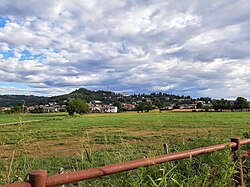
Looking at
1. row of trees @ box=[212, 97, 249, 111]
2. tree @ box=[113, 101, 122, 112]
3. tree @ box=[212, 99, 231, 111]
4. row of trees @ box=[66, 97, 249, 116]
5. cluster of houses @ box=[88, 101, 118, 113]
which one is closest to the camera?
row of trees @ box=[66, 97, 249, 116]

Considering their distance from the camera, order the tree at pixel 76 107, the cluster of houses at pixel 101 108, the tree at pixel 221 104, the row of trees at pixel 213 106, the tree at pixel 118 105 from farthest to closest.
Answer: the cluster of houses at pixel 101 108, the tree at pixel 118 105, the tree at pixel 221 104, the row of trees at pixel 213 106, the tree at pixel 76 107

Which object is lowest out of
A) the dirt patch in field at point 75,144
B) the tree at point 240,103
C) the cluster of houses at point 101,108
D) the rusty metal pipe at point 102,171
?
the dirt patch in field at point 75,144

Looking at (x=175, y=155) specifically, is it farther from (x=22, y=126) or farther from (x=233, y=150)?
(x=22, y=126)

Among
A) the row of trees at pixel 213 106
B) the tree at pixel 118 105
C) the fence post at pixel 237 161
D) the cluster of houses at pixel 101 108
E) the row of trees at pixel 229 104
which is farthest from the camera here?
the cluster of houses at pixel 101 108

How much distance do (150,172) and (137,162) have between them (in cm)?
72

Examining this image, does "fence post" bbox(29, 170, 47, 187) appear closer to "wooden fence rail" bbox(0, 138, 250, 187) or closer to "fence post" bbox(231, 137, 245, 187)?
"wooden fence rail" bbox(0, 138, 250, 187)

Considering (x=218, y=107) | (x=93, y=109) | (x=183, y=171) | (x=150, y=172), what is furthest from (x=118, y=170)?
(x=93, y=109)

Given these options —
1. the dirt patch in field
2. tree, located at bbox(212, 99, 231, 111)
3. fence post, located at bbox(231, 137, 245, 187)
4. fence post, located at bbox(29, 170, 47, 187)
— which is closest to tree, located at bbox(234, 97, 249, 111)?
tree, located at bbox(212, 99, 231, 111)

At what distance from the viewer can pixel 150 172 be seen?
9.48 feet

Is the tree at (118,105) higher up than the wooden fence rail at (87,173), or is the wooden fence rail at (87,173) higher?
the tree at (118,105)

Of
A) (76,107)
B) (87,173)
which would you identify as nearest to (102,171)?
(87,173)

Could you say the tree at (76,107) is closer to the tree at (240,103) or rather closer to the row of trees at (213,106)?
the row of trees at (213,106)

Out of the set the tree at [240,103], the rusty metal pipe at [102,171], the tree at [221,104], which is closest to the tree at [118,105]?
the tree at [221,104]

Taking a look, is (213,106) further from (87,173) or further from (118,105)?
(87,173)
